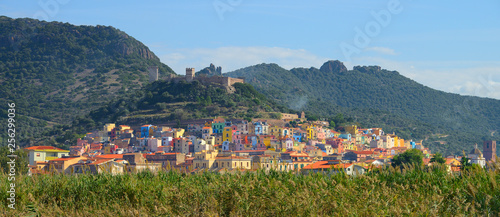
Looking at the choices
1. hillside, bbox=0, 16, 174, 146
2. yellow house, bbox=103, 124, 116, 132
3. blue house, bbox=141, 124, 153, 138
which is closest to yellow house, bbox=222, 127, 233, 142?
blue house, bbox=141, 124, 153, 138

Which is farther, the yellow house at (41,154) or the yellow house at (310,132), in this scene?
the yellow house at (310,132)

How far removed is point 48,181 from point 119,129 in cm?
6302

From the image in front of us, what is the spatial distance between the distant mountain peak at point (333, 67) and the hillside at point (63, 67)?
173ft

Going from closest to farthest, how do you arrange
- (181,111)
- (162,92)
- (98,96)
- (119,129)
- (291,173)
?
(291,173) → (119,129) → (181,111) → (162,92) → (98,96)

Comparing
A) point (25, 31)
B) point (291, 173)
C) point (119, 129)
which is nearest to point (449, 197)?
point (291, 173)

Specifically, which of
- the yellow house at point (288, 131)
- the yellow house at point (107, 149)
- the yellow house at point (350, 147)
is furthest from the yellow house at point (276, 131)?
the yellow house at point (107, 149)

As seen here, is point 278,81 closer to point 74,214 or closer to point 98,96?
point 98,96

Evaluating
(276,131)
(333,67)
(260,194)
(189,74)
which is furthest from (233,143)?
(333,67)

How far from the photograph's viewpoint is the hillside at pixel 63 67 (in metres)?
107

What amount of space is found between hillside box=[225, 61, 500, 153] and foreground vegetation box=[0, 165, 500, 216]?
83800mm

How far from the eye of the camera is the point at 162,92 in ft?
299

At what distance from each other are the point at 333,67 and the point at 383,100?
1080 inches

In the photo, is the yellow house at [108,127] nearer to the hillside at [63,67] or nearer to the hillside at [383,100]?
the hillside at [63,67]

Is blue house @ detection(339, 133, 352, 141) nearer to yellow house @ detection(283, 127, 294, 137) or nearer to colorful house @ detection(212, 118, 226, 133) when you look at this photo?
yellow house @ detection(283, 127, 294, 137)
